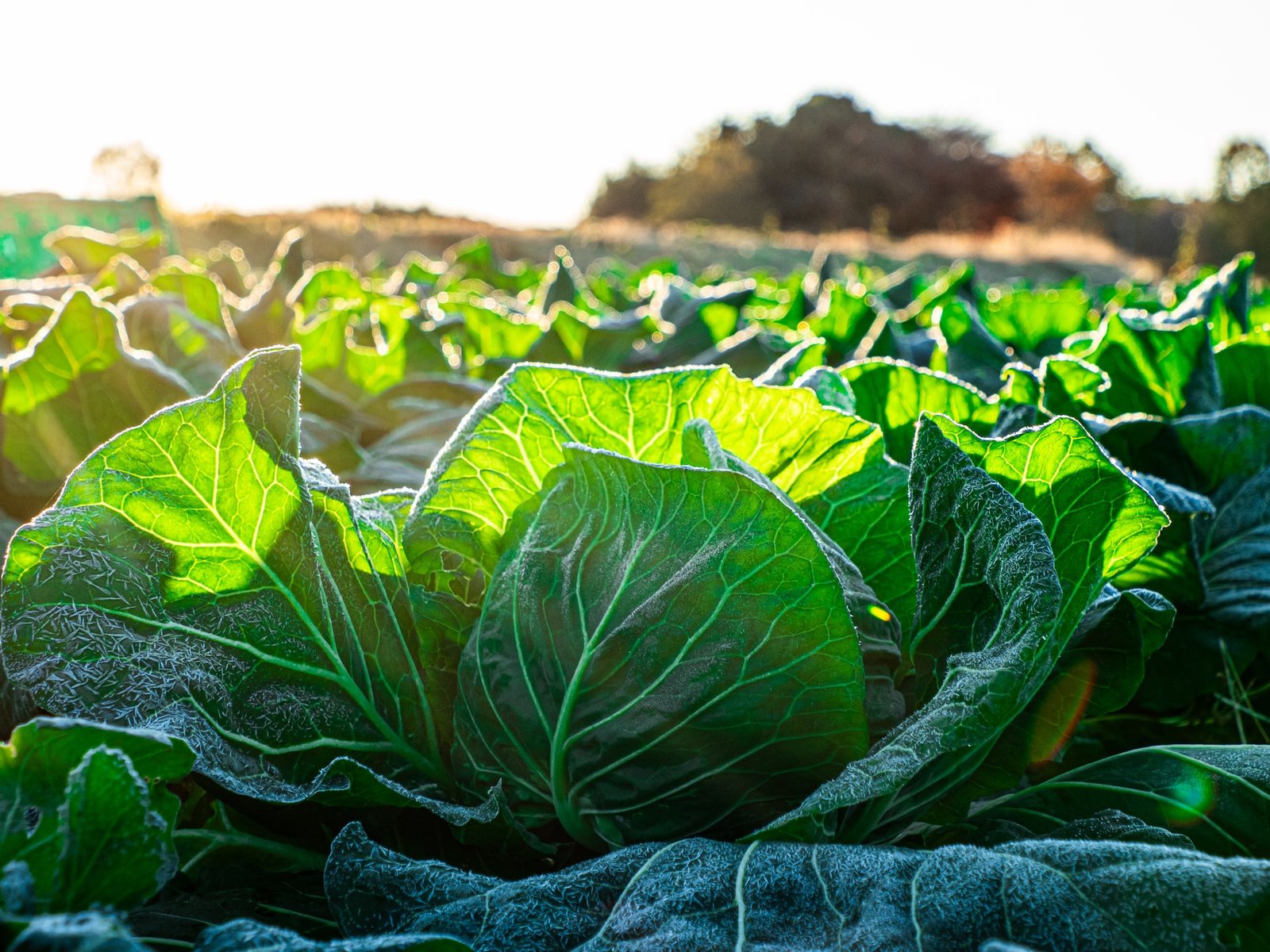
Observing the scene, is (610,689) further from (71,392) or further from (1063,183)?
(1063,183)

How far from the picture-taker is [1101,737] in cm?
194

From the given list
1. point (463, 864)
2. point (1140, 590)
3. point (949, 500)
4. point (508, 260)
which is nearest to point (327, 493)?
point (463, 864)

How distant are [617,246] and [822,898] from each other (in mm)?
22881

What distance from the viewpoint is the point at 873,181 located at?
2089 inches

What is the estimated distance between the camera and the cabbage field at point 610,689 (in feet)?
3.03


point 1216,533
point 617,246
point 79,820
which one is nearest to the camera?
point 79,820

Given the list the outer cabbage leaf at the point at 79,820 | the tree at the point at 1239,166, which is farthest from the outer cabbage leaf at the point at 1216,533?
the tree at the point at 1239,166

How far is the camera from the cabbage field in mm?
924

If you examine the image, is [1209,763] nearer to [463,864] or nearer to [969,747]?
[969,747]

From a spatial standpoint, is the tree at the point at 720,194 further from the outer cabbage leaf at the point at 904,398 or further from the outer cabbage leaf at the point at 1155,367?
the outer cabbage leaf at the point at 904,398

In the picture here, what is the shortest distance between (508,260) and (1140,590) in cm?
2213

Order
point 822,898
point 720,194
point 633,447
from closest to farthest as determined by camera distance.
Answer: point 822,898 → point 633,447 → point 720,194

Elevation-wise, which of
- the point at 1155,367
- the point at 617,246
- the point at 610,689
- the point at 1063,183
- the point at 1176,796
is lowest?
the point at 1176,796

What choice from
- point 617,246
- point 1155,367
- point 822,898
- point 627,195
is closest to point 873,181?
point 627,195
